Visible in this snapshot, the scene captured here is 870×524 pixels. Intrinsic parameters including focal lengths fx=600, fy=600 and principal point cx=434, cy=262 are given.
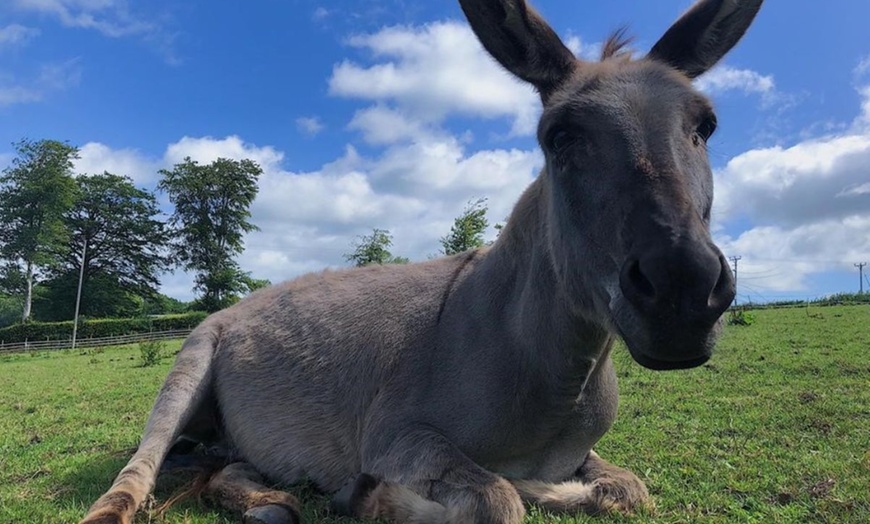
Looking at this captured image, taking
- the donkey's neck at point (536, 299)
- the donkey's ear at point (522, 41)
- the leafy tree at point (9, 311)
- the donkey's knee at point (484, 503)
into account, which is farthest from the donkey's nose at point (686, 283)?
the leafy tree at point (9, 311)

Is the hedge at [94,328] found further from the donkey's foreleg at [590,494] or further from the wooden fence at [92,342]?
the donkey's foreleg at [590,494]

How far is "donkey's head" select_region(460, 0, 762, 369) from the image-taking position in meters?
2.32

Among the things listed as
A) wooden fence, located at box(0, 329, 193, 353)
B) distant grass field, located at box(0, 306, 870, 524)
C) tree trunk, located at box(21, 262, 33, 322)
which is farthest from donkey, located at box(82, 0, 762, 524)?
tree trunk, located at box(21, 262, 33, 322)

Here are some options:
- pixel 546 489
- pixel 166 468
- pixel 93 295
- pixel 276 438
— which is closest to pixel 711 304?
pixel 546 489

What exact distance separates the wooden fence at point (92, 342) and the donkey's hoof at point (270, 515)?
40.2m

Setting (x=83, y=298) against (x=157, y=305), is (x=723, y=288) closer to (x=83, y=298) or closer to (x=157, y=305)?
(x=83, y=298)

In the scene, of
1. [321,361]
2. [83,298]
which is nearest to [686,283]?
[321,361]

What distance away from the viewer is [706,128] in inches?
130

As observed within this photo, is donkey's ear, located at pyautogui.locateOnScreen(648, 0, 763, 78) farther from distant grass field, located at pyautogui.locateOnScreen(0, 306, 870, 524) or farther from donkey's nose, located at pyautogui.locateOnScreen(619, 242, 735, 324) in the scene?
donkey's nose, located at pyautogui.locateOnScreen(619, 242, 735, 324)

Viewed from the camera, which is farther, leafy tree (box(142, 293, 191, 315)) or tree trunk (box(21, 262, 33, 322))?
leafy tree (box(142, 293, 191, 315))

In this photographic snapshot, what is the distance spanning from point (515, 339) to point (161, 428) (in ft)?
9.02

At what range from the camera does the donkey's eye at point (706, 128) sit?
3238mm

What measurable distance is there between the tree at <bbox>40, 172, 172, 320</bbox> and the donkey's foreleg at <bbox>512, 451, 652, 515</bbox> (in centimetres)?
6452

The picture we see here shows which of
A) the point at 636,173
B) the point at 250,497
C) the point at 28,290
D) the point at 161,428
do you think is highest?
the point at 28,290
